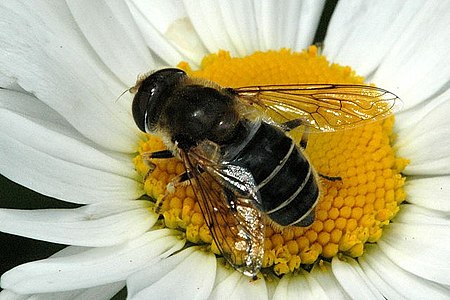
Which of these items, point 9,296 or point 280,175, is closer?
point 280,175

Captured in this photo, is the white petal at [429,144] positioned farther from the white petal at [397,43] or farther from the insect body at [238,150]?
the insect body at [238,150]

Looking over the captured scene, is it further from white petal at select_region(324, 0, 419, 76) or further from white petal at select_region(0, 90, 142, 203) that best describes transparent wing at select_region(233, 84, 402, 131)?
white petal at select_region(324, 0, 419, 76)

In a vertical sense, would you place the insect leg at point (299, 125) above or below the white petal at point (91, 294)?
above

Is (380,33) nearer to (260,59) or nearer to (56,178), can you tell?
(260,59)

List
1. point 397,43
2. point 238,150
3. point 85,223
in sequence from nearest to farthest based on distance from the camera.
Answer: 1. point 238,150
2. point 85,223
3. point 397,43

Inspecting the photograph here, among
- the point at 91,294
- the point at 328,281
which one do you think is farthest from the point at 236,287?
the point at 91,294

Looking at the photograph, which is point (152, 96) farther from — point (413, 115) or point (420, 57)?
point (420, 57)

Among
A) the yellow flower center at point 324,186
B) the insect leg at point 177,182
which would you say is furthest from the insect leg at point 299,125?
the insect leg at point 177,182
